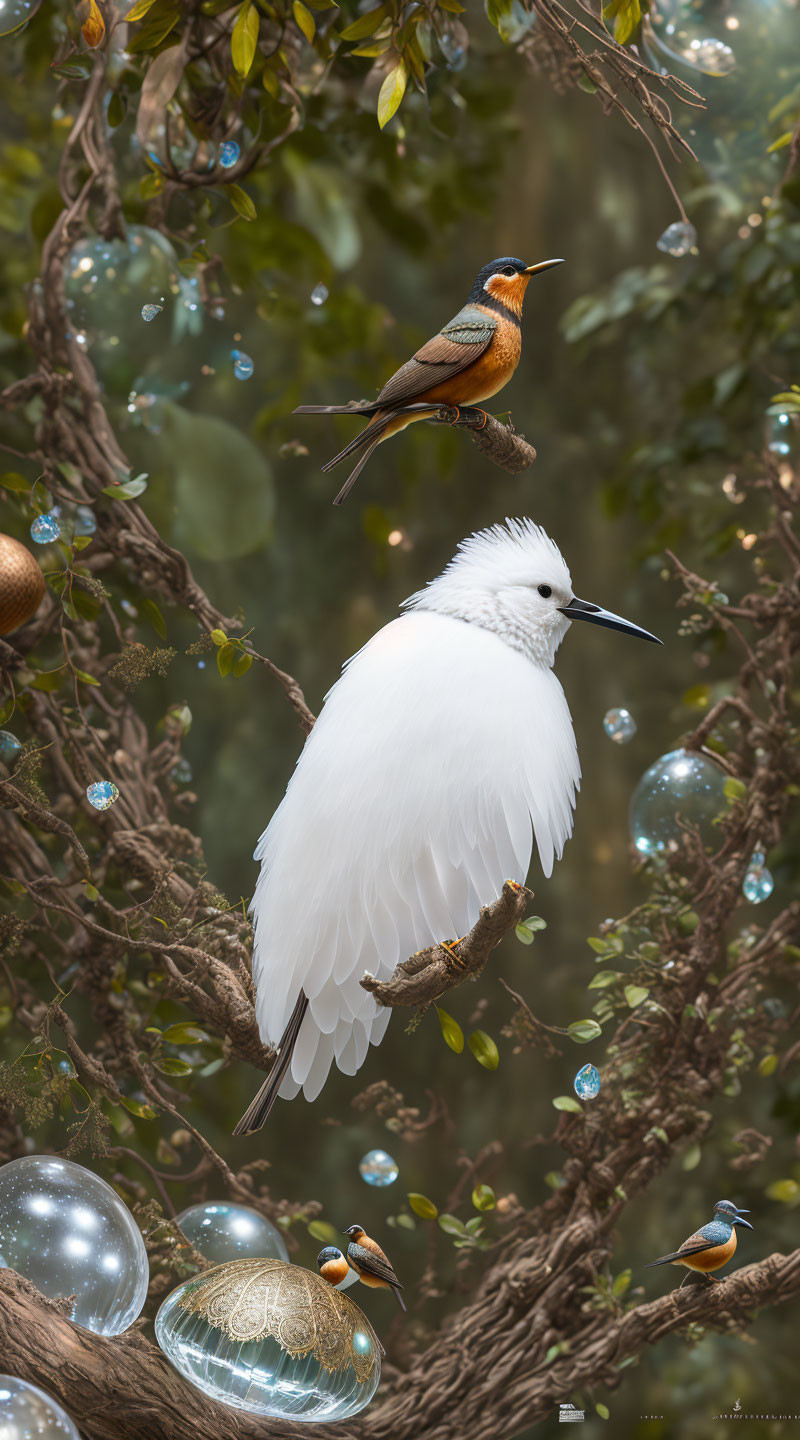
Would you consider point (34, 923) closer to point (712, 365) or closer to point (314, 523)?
point (314, 523)

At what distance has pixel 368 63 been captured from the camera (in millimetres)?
851

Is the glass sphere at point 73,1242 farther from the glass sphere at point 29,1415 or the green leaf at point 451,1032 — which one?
the green leaf at point 451,1032

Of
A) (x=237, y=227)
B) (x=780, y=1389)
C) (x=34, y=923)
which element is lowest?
(x=780, y=1389)

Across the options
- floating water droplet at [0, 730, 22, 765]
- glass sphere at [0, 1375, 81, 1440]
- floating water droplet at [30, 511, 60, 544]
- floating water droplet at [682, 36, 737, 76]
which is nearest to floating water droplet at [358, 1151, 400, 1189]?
glass sphere at [0, 1375, 81, 1440]

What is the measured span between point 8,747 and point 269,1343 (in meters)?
0.42

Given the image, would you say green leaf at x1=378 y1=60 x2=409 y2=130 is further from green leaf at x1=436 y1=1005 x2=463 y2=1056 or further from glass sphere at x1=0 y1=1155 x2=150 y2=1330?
glass sphere at x1=0 y1=1155 x2=150 y2=1330

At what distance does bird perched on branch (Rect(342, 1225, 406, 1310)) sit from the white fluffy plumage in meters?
0.11

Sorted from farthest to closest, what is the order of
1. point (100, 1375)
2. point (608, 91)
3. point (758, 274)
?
point (758, 274)
point (608, 91)
point (100, 1375)

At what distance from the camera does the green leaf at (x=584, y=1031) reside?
805 millimetres

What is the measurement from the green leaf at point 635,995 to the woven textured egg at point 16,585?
511 millimetres

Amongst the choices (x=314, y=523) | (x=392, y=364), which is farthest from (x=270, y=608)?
(x=392, y=364)

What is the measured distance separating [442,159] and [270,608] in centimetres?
43

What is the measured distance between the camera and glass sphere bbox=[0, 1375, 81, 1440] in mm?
550

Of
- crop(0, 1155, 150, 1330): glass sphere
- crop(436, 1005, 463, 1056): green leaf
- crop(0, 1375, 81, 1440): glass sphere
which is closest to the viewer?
crop(0, 1375, 81, 1440): glass sphere
